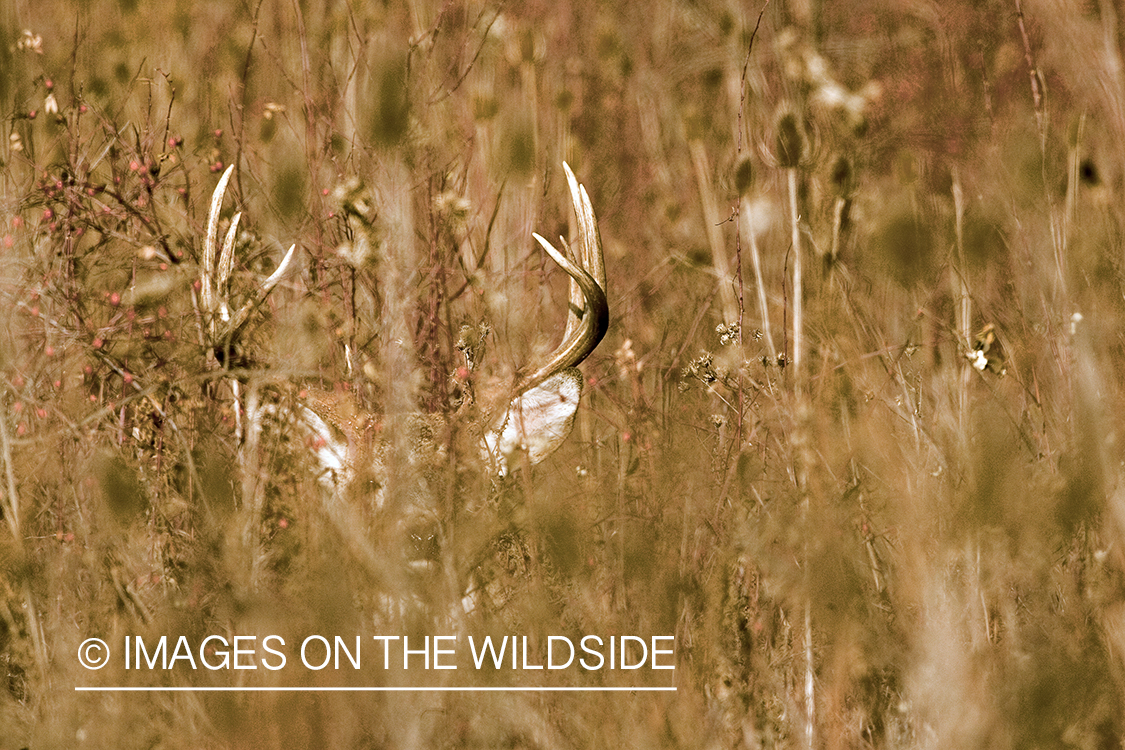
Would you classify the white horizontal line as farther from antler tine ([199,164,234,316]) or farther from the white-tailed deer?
antler tine ([199,164,234,316])

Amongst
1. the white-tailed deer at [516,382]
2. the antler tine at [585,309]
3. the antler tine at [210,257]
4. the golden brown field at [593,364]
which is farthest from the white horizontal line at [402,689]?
the antler tine at [210,257]

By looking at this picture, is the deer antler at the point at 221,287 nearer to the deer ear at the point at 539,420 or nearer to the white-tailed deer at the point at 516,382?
the white-tailed deer at the point at 516,382

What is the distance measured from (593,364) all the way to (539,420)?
278 millimetres

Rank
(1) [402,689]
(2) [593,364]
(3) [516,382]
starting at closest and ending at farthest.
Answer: (1) [402,689] < (3) [516,382] < (2) [593,364]

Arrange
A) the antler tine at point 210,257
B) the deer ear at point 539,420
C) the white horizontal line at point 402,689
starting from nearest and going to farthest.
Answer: the white horizontal line at point 402,689 → the deer ear at point 539,420 → the antler tine at point 210,257

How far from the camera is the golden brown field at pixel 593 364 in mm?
1358

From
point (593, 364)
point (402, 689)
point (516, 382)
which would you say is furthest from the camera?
point (593, 364)

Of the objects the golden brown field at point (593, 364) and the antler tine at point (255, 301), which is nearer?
the golden brown field at point (593, 364)

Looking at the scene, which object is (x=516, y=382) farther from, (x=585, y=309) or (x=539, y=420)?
(x=585, y=309)

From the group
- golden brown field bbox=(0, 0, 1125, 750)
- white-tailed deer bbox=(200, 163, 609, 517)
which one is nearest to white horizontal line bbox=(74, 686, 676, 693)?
golden brown field bbox=(0, 0, 1125, 750)

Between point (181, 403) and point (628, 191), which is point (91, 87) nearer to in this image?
point (181, 403)

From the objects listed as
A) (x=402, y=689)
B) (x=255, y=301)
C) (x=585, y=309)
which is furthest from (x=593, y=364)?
(x=402, y=689)

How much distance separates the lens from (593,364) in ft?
5.98

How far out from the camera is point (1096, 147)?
5.45ft
